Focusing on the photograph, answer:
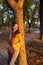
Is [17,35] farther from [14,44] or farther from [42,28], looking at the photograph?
[42,28]

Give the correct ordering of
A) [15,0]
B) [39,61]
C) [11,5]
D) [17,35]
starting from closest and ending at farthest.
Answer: [17,35], [11,5], [15,0], [39,61]

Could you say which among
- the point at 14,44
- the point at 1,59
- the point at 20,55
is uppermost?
the point at 14,44

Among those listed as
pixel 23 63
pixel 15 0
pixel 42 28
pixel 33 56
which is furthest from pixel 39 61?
pixel 42 28

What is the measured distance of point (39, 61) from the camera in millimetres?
7281

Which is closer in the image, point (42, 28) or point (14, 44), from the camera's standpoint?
point (14, 44)

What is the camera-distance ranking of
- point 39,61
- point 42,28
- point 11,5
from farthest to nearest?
point 42,28 < point 39,61 < point 11,5

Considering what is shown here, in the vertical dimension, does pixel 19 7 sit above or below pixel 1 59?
above

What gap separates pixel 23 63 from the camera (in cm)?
603

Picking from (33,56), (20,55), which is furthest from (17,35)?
(33,56)

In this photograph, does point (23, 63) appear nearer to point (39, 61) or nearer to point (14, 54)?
point (14, 54)

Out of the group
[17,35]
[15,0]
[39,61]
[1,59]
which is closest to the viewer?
[17,35]

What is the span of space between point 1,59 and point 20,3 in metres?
3.06

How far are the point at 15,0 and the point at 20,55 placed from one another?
196cm

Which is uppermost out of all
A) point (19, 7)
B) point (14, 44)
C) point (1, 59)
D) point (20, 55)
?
point (19, 7)
